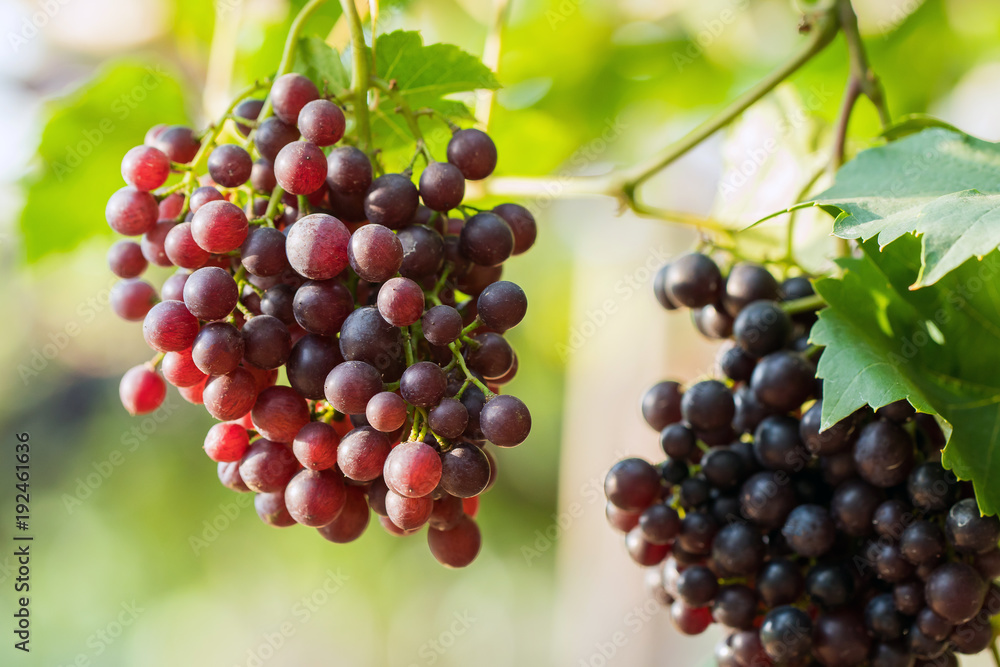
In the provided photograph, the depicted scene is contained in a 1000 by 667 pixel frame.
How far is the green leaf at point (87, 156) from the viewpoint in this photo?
1.00 metres

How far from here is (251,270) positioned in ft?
1.62

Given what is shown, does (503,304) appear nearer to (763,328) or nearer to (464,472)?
(464,472)

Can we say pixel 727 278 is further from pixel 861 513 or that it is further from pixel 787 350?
pixel 861 513

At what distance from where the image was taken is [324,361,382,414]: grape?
0.46 metres

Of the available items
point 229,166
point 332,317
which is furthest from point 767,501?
point 229,166

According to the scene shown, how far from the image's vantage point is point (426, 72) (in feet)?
2.06

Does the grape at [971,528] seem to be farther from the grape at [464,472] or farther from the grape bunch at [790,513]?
the grape at [464,472]

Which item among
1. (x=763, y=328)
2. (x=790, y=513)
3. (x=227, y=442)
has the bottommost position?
(x=790, y=513)

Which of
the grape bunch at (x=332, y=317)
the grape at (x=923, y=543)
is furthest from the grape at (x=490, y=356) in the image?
the grape at (x=923, y=543)

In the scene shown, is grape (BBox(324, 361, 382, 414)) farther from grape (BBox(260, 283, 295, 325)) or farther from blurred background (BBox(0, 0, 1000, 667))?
blurred background (BBox(0, 0, 1000, 667))

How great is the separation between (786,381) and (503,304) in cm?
26

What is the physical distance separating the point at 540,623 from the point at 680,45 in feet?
11.3

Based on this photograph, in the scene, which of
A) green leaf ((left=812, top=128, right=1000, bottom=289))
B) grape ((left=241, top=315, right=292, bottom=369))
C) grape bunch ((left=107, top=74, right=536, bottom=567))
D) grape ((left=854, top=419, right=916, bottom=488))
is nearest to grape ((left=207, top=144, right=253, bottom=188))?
grape bunch ((left=107, top=74, right=536, bottom=567))

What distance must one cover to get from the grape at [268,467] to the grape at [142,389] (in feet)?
0.37
